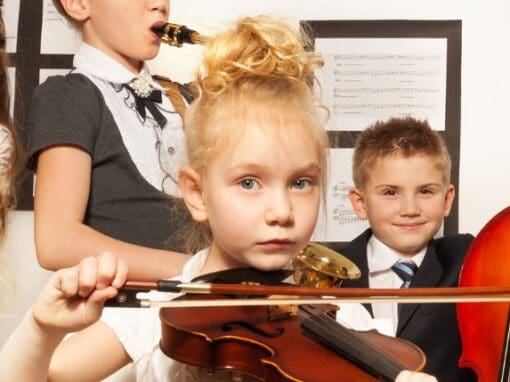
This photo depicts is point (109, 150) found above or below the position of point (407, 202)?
above

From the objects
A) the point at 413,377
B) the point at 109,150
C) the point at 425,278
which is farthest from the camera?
the point at 425,278

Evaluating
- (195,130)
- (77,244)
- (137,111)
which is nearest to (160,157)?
(137,111)

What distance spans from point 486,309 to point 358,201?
0.53 metres

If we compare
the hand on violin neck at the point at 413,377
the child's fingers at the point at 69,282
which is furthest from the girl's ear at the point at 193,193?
the hand on violin neck at the point at 413,377

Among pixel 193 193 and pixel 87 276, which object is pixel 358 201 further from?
pixel 87 276

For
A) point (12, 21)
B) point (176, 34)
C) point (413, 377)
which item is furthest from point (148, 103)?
point (413, 377)

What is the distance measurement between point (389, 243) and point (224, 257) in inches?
29.2

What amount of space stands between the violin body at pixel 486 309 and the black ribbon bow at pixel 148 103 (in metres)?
0.57

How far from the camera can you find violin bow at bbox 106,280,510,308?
0.91 meters

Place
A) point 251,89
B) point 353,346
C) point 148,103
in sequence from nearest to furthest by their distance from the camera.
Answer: point 353,346 → point 251,89 → point 148,103

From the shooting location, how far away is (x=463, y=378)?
164cm

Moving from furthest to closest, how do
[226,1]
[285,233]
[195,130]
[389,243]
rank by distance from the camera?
[226,1], [389,243], [195,130], [285,233]

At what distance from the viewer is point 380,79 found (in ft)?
6.70

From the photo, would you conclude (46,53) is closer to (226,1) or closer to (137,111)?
(226,1)
